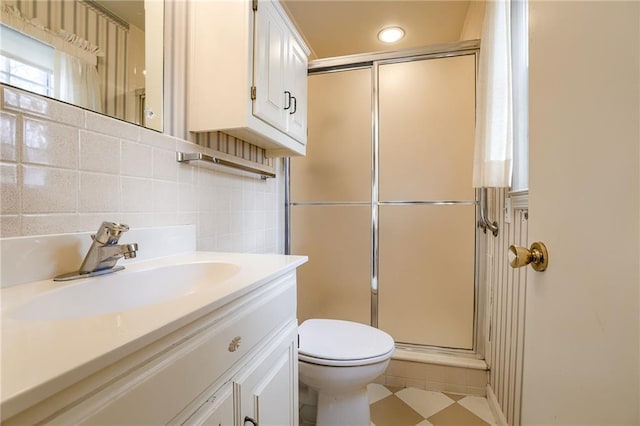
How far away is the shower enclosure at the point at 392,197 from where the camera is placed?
1.71 m

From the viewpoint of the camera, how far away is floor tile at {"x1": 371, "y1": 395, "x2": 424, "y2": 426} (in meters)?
1.39

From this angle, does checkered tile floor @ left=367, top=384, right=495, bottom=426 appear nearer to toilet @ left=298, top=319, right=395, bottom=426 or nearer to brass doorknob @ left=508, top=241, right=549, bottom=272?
toilet @ left=298, top=319, right=395, bottom=426

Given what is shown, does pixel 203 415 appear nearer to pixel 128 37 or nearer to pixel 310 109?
pixel 128 37

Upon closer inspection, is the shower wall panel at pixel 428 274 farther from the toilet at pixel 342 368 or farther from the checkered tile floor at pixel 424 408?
the toilet at pixel 342 368

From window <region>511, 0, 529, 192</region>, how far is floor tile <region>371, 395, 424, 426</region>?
1.17 meters

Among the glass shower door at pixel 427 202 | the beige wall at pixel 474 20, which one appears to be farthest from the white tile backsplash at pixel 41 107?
the beige wall at pixel 474 20

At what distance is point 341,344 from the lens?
1276 mm

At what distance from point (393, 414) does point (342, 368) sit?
0.57 metres

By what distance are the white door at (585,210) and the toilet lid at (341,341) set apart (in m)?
0.66

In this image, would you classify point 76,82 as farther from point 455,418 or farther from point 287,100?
point 455,418

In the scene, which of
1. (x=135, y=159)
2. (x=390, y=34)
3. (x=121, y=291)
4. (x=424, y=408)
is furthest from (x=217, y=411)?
(x=390, y=34)

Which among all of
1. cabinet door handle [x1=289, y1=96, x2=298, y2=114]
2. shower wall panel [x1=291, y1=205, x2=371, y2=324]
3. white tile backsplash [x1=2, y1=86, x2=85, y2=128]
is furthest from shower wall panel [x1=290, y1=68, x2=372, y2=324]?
white tile backsplash [x1=2, y1=86, x2=85, y2=128]

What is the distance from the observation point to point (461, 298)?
172cm

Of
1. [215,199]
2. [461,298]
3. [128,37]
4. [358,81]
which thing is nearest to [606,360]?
[215,199]
